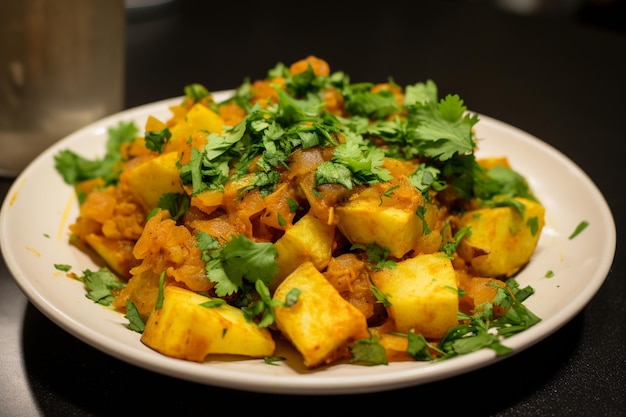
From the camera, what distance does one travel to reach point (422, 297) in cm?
199

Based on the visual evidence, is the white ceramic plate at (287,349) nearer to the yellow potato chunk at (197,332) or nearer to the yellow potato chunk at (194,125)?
the yellow potato chunk at (197,332)

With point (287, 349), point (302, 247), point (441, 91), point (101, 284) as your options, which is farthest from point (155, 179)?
→ point (441, 91)

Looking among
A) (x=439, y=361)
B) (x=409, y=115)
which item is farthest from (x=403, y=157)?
(x=439, y=361)

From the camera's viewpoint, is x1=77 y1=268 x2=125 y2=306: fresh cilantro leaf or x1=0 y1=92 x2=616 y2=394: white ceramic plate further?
x1=77 y1=268 x2=125 y2=306: fresh cilantro leaf

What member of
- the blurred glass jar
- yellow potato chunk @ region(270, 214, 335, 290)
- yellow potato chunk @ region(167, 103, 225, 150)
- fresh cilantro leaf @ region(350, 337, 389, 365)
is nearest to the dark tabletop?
fresh cilantro leaf @ region(350, 337, 389, 365)

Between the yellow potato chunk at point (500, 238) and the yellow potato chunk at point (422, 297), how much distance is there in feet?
1.06

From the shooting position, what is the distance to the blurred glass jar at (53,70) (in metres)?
3.08

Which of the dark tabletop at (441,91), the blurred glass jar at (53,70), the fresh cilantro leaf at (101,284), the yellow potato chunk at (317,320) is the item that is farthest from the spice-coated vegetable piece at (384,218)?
the blurred glass jar at (53,70)

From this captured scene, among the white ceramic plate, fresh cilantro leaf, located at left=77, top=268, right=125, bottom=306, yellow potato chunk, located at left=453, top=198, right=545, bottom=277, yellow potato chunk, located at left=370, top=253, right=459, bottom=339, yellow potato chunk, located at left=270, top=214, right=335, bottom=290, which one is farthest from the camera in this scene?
yellow potato chunk, located at left=453, top=198, right=545, bottom=277

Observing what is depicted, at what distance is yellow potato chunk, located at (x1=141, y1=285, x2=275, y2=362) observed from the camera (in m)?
1.88

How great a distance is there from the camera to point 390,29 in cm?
563

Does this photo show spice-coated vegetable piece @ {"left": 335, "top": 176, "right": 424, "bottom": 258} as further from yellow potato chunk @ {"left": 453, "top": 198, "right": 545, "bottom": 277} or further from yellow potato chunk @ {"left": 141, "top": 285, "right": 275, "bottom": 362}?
yellow potato chunk @ {"left": 141, "top": 285, "right": 275, "bottom": 362}

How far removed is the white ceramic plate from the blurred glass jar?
0.30 meters

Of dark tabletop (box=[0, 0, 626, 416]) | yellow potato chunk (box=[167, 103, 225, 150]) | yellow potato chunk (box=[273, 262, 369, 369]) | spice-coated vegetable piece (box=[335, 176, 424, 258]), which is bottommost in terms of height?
dark tabletop (box=[0, 0, 626, 416])
